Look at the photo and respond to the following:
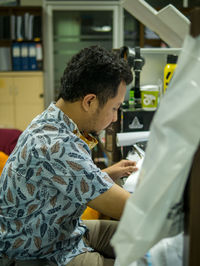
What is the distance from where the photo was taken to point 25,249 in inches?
39.4

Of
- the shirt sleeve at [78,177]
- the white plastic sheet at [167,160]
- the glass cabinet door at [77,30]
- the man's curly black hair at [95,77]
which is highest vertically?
the glass cabinet door at [77,30]

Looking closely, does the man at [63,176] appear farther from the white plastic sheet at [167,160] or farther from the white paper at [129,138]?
the white paper at [129,138]

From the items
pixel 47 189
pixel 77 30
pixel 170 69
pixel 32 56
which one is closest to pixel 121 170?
pixel 47 189

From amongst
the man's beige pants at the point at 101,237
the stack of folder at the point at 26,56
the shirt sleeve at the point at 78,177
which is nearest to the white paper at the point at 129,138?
the man's beige pants at the point at 101,237

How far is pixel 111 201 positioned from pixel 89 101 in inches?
12.8

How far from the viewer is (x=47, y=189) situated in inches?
37.7

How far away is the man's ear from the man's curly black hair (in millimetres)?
13

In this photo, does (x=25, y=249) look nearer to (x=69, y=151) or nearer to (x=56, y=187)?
(x=56, y=187)

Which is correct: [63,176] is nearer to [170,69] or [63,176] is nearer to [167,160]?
[167,160]

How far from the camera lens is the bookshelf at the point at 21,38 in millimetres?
4668

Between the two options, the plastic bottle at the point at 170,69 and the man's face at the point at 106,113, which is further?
the plastic bottle at the point at 170,69

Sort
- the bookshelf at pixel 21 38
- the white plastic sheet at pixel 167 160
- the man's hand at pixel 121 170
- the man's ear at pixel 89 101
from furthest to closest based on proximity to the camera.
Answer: the bookshelf at pixel 21 38 < the man's hand at pixel 121 170 < the man's ear at pixel 89 101 < the white plastic sheet at pixel 167 160

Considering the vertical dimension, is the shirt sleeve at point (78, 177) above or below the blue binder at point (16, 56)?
below

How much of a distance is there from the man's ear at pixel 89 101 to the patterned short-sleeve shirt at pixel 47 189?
0.22 feet
